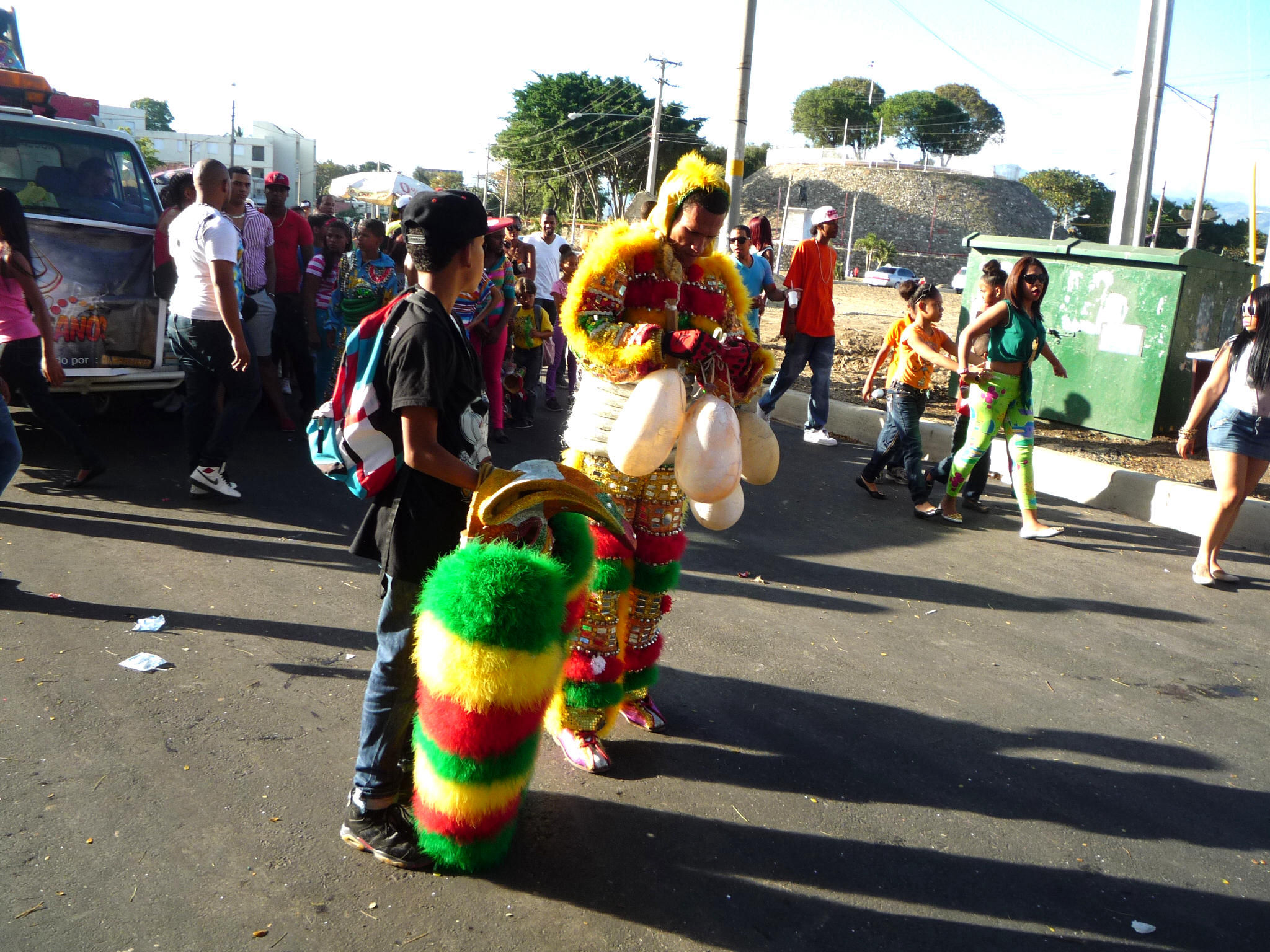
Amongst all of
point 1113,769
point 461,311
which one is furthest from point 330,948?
point 461,311

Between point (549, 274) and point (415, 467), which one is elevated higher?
point (549, 274)

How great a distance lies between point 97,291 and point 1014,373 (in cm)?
671

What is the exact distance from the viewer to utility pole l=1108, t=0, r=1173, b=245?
38.2 feet

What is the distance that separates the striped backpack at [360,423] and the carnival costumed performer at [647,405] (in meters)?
0.85

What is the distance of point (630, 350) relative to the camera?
3.24 meters

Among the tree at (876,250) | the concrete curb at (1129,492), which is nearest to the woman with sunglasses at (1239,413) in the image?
the concrete curb at (1129,492)

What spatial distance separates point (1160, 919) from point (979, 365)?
455 centimetres

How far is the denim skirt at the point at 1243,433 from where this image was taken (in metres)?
5.61

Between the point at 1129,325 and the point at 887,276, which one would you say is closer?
the point at 1129,325

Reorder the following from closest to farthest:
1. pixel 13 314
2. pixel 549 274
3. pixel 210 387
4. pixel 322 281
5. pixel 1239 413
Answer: pixel 13 314, pixel 1239 413, pixel 210 387, pixel 322 281, pixel 549 274

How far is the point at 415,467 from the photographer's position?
2531 millimetres

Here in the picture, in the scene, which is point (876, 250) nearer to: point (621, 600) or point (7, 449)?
point (7, 449)

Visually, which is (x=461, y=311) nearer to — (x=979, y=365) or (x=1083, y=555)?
(x=979, y=365)

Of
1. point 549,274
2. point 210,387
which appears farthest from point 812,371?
point 210,387
